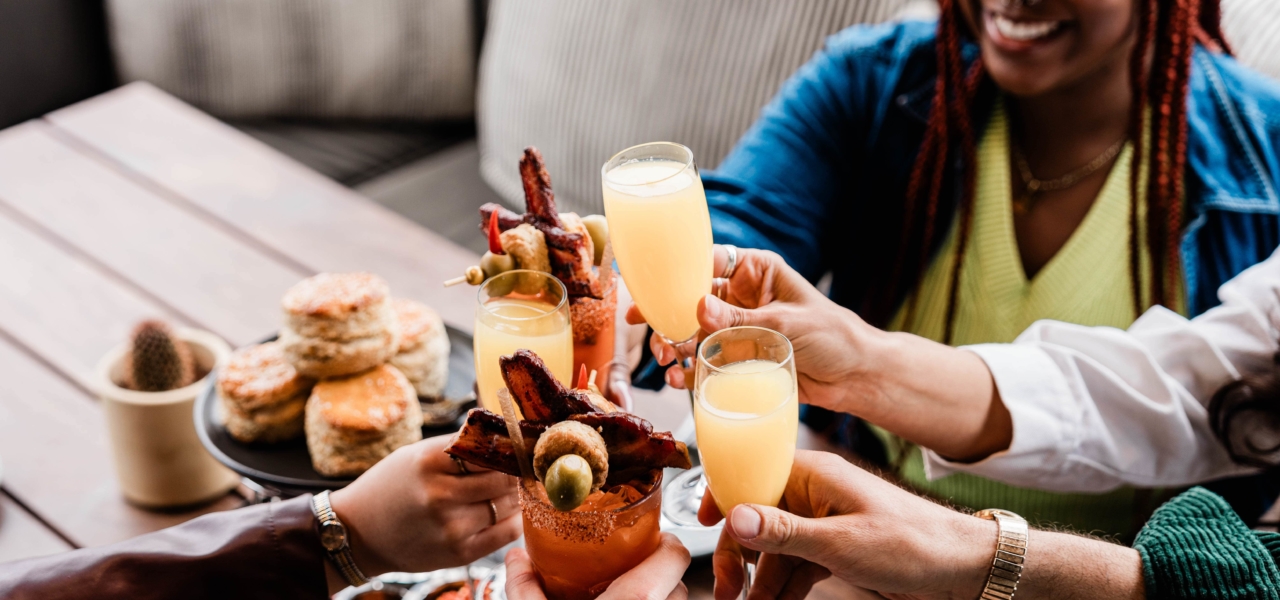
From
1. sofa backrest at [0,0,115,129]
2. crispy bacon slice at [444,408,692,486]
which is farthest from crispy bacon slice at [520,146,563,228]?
sofa backrest at [0,0,115,129]

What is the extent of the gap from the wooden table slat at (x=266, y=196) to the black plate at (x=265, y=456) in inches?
14.0

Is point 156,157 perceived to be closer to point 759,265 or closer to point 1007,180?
point 759,265

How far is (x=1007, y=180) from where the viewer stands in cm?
182

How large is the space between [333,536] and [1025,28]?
1222mm

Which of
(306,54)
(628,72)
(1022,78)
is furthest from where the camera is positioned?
(306,54)

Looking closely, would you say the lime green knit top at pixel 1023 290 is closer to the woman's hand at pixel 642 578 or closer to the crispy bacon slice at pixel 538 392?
the woman's hand at pixel 642 578

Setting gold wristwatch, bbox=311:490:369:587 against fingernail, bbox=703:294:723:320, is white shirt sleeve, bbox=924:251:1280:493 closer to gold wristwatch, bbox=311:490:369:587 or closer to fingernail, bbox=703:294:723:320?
fingernail, bbox=703:294:723:320

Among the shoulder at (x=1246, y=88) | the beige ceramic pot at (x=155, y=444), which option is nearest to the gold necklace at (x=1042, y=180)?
the shoulder at (x=1246, y=88)

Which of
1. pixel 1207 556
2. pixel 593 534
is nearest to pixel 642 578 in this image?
pixel 593 534

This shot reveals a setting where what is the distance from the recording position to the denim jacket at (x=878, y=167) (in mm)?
1725

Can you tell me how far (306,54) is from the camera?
3340 millimetres

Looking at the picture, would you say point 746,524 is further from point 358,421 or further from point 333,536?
point 358,421

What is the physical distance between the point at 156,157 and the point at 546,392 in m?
1.70

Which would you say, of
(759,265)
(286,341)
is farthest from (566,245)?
(286,341)
